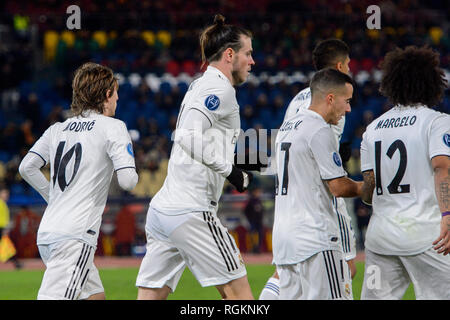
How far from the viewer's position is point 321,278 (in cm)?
452

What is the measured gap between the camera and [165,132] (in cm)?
1920

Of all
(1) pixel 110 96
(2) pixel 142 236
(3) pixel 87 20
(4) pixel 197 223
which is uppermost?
(3) pixel 87 20

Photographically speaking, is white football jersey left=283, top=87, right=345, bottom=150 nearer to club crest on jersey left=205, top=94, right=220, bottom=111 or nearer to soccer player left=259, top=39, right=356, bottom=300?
soccer player left=259, top=39, right=356, bottom=300

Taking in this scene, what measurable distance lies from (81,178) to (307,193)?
63.5 inches

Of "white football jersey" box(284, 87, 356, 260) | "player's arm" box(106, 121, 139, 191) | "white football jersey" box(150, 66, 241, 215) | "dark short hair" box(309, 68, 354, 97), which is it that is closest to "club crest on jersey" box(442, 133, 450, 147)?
"dark short hair" box(309, 68, 354, 97)

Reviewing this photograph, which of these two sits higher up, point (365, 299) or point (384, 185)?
point (384, 185)

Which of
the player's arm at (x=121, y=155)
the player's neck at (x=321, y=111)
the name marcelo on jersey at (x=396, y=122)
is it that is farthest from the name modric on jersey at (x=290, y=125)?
the player's arm at (x=121, y=155)

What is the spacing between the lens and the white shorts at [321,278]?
178 inches

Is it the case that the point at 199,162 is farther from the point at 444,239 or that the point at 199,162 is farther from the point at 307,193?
the point at 444,239

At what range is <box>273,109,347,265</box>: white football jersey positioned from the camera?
4578 millimetres
